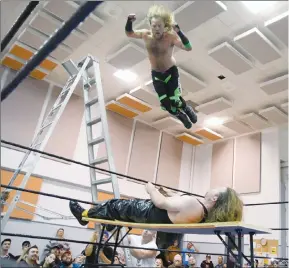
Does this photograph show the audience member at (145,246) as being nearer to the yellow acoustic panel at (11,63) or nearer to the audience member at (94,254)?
the audience member at (94,254)

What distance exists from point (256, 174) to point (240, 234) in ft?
17.4

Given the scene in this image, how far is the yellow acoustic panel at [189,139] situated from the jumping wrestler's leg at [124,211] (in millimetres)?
5619

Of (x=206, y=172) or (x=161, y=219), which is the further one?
(x=206, y=172)

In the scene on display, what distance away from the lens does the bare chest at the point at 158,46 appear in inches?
79.8

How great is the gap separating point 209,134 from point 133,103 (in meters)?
2.07

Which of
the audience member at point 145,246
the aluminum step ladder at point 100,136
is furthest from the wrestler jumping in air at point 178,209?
the audience member at point 145,246

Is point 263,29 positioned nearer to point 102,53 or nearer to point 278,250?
point 102,53

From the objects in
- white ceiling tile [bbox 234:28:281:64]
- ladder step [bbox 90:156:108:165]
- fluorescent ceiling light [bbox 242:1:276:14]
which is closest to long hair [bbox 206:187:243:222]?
ladder step [bbox 90:156:108:165]

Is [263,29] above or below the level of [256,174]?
above

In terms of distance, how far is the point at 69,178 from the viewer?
18.9 ft

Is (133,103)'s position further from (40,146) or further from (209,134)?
(40,146)

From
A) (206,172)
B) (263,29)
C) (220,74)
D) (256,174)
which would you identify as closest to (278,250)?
(256,174)

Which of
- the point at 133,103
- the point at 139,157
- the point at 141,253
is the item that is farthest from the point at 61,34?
the point at 139,157

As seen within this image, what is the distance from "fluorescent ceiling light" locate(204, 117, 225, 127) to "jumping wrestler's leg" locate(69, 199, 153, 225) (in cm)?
499
